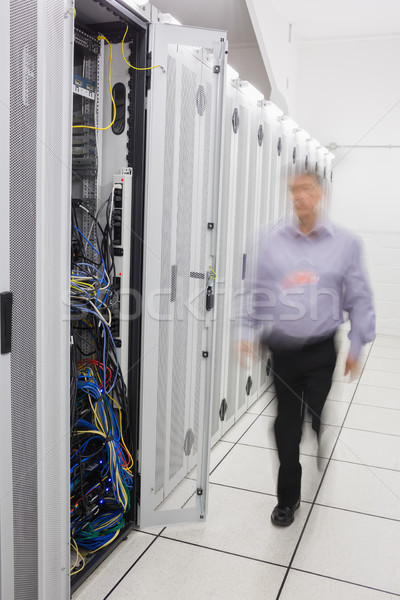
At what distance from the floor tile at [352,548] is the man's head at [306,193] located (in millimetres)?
1423

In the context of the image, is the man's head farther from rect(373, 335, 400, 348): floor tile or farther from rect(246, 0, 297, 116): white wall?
rect(373, 335, 400, 348): floor tile

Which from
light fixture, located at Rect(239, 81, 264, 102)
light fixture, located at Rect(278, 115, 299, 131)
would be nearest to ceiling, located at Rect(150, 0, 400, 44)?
light fixture, located at Rect(278, 115, 299, 131)

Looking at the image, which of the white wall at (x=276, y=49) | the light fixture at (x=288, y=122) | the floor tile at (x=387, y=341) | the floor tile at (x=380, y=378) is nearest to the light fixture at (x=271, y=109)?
the light fixture at (x=288, y=122)

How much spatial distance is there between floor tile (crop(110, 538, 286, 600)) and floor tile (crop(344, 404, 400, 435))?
6.17 ft

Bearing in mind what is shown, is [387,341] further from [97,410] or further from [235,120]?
[97,410]

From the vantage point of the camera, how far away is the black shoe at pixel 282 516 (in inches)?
99.0

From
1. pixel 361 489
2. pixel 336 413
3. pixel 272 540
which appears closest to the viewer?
pixel 272 540

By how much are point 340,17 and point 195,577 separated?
6078 millimetres

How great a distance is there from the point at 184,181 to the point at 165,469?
1.34m

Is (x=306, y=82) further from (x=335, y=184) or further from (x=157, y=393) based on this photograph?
(x=157, y=393)

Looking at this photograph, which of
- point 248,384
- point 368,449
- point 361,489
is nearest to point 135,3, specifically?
point 361,489

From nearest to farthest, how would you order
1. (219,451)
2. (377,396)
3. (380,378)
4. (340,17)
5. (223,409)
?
(219,451) < (223,409) < (377,396) < (380,378) < (340,17)

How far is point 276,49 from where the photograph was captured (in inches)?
223

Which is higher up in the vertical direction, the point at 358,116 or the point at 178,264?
the point at 358,116
